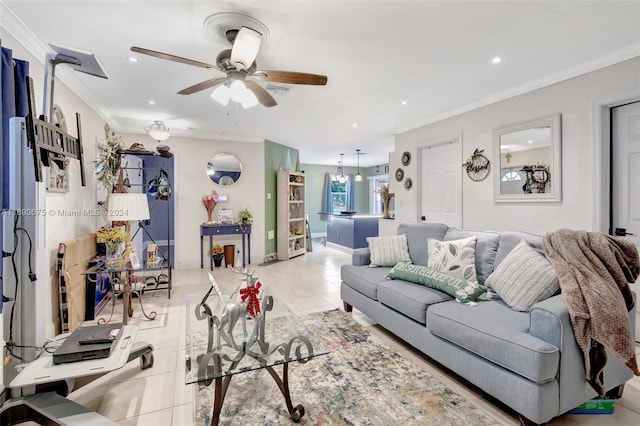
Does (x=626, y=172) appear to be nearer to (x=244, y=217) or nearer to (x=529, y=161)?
(x=529, y=161)

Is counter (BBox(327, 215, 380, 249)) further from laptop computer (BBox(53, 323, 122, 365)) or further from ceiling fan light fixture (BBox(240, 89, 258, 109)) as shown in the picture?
laptop computer (BBox(53, 323, 122, 365))

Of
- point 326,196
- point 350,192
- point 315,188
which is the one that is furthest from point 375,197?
point 315,188

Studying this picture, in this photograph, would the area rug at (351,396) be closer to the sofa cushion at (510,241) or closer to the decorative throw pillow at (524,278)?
the decorative throw pillow at (524,278)

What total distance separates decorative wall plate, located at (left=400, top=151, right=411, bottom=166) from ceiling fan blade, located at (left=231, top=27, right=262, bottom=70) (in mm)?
3545

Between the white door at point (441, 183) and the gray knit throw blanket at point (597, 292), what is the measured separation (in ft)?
7.96

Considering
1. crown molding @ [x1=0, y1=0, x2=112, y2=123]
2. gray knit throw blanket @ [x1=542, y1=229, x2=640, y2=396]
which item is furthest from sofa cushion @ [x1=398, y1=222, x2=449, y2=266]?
crown molding @ [x1=0, y1=0, x2=112, y2=123]

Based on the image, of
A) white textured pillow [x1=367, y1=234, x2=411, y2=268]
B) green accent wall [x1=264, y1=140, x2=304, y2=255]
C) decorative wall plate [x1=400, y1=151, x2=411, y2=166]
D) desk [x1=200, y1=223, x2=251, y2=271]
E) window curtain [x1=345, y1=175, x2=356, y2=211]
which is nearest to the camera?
white textured pillow [x1=367, y1=234, x2=411, y2=268]

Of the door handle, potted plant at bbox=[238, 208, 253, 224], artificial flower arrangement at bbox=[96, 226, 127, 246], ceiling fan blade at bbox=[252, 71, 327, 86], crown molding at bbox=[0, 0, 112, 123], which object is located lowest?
artificial flower arrangement at bbox=[96, 226, 127, 246]

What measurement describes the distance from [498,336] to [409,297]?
726mm

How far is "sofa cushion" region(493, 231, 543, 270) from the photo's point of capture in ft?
7.50

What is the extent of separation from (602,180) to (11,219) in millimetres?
4477

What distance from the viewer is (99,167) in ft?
11.9

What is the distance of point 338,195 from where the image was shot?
10.6 m

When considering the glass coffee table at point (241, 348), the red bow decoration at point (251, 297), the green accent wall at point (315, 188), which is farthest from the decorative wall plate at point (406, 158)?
the green accent wall at point (315, 188)
